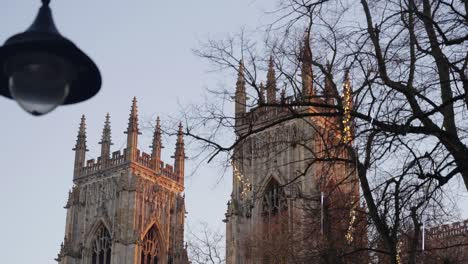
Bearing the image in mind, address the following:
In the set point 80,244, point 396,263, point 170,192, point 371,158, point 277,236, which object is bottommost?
point 396,263

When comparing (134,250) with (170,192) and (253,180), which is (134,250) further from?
(253,180)

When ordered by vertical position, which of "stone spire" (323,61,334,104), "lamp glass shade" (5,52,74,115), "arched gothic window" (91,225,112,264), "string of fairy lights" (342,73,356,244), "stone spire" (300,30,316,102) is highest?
"arched gothic window" (91,225,112,264)

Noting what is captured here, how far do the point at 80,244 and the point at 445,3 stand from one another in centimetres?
4697

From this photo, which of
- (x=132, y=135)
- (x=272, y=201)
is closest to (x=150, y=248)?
(x=132, y=135)

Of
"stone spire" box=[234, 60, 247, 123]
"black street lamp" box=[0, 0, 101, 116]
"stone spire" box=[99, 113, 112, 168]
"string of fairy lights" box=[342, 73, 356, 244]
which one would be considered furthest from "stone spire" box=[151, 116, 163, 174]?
"black street lamp" box=[0, 0, 101, 116]

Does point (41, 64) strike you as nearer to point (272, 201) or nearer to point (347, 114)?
point (347, 114)

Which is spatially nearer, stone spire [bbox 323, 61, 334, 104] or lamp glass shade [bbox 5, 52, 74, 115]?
lamp glass shade [bbox 5, 52, 74, 115]

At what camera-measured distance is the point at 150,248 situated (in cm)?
5375

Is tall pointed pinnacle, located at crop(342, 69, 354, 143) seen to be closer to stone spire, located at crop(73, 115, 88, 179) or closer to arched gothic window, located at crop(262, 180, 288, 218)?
arched gothic window, located at crop(262, 180, 288, 218)

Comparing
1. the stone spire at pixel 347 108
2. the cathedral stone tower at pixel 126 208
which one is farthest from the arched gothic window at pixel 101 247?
the stone spire at pixel 347 108

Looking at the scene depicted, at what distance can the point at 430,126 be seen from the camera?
9250mm

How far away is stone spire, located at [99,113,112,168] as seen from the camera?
2191 inches

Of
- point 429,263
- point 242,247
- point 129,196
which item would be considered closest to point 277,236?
point 242,247

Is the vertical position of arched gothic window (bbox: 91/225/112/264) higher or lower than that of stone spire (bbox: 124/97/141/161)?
lower
